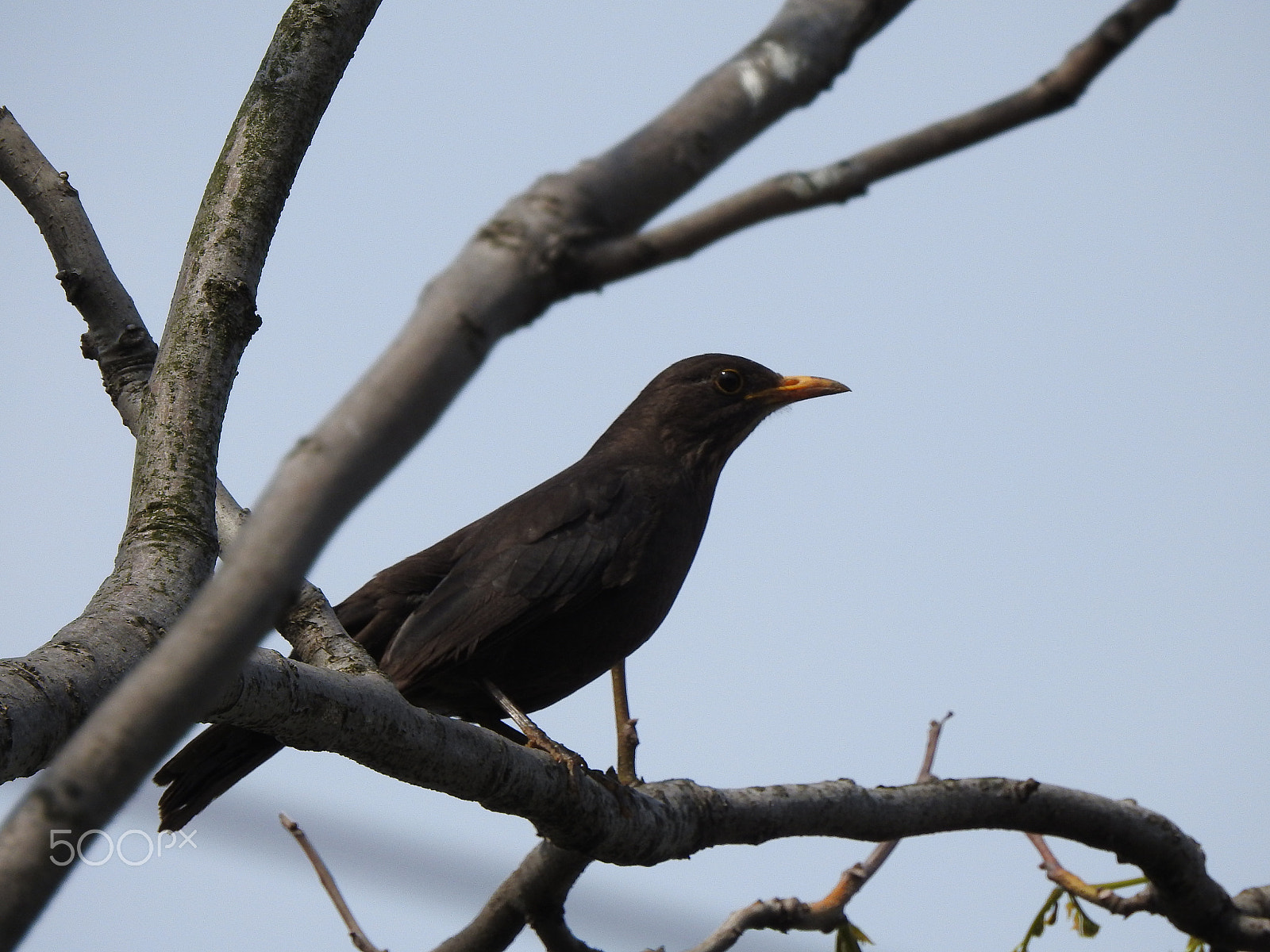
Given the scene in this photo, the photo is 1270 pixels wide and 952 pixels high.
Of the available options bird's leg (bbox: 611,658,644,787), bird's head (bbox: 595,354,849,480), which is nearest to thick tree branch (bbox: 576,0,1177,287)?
bird's leg (bbox: 611,658,644,787)

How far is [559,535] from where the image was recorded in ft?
19.4

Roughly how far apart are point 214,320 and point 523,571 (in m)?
2.15

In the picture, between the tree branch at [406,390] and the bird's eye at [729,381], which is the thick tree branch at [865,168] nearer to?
the tree branch at [406,390]

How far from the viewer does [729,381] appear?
699 centimetres

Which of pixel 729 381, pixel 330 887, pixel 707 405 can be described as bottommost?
pixel 330 887

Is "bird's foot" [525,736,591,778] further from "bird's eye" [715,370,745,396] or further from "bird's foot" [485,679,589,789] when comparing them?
"bird's eye" [715,370,745,396]

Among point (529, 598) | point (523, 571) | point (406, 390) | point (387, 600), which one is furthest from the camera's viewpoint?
point (387, 600)

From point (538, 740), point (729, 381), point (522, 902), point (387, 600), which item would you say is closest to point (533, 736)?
point (538, 740)

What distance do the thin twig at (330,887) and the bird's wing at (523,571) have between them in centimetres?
70

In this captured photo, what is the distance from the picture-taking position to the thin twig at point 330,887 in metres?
5.28

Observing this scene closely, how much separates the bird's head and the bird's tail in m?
2.55

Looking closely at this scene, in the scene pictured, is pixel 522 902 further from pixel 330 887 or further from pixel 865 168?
pixel 865 168

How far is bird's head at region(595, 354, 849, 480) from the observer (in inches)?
267

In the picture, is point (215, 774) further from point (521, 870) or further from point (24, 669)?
point (24, 669)
